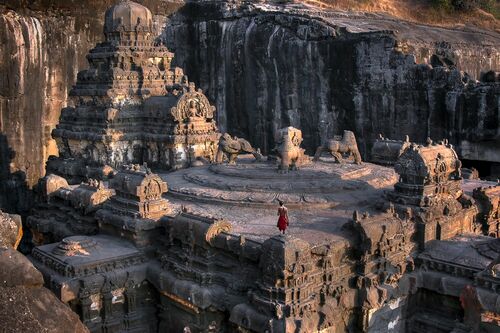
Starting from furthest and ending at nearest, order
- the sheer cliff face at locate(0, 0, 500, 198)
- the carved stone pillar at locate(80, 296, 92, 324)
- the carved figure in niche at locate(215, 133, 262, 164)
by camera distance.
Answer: the sheer cliff face at locate(0, 0, 500, 198) < the carved figure in niche at locate(215, 133, 262, 164) < the carved stone pillar at locate(80, 296, 92, 324)

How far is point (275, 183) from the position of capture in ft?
49.4

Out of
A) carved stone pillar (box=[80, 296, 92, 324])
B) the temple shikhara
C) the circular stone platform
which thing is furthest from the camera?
the circular stone platform

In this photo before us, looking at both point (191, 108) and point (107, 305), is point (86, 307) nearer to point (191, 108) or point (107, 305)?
point (107, 305)

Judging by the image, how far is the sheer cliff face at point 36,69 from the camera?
26891 millimetres

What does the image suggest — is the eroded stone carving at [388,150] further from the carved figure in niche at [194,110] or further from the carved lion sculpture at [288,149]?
the carved figure in niche at [194,110]

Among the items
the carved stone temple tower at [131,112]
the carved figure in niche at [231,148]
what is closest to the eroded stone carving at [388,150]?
the carved figure in niche at [231,148]

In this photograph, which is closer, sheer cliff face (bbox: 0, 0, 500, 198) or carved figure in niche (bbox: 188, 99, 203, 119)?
carved figure in niche (bbox: 188, 99, 203, 119)

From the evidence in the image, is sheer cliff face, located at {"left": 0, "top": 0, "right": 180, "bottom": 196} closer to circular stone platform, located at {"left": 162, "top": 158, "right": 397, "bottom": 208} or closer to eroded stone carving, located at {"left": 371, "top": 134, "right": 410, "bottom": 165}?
circular stone platform, located at {"left": 162, "top": 158, "right": 397, "bottom": 208}

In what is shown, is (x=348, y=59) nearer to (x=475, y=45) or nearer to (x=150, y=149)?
(x=475, y=45)

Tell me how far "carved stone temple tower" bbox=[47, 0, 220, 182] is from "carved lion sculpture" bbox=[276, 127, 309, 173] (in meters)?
4.80

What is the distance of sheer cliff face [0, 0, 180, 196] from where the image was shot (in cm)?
2689

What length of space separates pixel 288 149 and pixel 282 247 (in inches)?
238

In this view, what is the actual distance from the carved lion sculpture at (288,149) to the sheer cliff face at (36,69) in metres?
15.5

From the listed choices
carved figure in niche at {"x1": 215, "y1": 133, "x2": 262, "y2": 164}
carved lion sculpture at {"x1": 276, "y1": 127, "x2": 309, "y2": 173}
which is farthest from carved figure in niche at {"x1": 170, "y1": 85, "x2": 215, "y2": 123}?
carved lion sculpture at {"x1": 276, "y1": 127, "x2": 309, "y2": 173}
